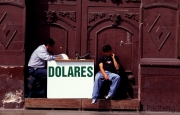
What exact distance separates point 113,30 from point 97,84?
146cm

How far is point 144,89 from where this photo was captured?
30.8ft

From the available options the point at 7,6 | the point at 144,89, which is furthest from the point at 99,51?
the point at 7,6

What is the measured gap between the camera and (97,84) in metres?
9.19

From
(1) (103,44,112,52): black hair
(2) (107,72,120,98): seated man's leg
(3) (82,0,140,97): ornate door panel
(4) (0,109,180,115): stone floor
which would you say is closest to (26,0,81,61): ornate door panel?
(3) (82,0,140,97): ornate door panel

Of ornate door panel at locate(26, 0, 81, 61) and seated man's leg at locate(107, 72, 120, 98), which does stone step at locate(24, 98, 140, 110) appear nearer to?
seated man's leg at locate(107, 72, 120, 98)

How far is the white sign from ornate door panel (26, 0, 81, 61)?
1.97ft

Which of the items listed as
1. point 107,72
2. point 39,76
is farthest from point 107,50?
point 39,76

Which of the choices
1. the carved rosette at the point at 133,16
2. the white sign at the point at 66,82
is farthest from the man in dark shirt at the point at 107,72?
the carved rosette at the point at 133,16

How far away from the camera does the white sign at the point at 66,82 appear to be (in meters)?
9.34

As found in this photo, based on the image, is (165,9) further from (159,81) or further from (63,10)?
(63,10)

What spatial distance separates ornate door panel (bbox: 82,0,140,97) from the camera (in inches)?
383

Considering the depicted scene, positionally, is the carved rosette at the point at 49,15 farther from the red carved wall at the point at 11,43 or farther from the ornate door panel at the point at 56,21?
the red carved wall at the point at 11,43

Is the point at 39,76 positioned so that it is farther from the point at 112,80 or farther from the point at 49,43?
the point at 112,80

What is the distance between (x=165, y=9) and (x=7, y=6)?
3727 mm
